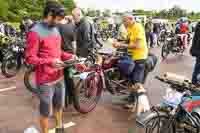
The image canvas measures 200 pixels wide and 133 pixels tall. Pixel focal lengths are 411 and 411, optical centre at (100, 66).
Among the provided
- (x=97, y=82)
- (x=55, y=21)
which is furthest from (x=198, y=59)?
(x=55, y=21)

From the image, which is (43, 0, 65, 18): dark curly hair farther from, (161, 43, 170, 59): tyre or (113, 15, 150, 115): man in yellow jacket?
(161, 43, 170, 59): tyre

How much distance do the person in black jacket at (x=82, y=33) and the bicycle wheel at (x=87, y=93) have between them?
1.07 metres

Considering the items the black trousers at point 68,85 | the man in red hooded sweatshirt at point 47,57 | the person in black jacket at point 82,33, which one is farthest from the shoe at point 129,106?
the man in red hooded sweatshirt at point 47,57

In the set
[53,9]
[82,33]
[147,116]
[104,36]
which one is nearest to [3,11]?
[104,36]

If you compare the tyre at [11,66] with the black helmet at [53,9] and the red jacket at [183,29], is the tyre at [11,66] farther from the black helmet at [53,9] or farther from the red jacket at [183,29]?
the red jacket at [183,29]

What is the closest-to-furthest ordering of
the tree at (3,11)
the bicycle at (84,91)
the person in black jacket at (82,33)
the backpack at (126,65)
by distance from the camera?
1. the bicycle at (84,91)
2. the backpack at (126,65)
3. the person in black jacket at (82,33)
4. the tree at (3,11)

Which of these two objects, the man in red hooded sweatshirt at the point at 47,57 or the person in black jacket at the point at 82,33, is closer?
the man in red hooded sweatshirt at the point at 47,57

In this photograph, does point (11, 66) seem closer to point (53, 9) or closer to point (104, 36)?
point (53, 9)

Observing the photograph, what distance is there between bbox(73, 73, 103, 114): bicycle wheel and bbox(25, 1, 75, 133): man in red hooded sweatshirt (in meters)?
1.74

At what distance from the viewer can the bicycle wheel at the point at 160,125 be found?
469 centimetres

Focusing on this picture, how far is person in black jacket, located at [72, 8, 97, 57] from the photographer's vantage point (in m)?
8.01

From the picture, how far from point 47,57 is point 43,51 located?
Answer: 0.09 m

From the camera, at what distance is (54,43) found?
4.94 m

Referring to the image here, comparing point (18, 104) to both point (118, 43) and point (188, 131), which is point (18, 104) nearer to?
point (118, 43)
